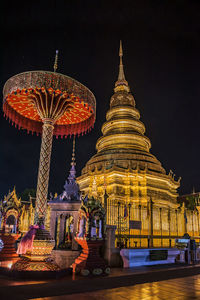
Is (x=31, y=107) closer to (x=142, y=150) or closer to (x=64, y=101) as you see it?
(x=64, y=101)

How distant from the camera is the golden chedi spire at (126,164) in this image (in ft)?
68.7

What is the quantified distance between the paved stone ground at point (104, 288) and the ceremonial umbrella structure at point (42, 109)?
3.09 ft

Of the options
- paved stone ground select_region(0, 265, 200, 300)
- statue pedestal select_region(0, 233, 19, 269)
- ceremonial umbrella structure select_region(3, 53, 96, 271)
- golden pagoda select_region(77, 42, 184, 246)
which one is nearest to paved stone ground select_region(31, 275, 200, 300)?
paved stone ground select_region(0, 265, 200, 300)

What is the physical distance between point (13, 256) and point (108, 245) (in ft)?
14.2

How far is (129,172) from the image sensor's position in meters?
21.3

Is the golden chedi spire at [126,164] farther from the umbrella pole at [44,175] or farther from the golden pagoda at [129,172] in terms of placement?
the umbrella pole at [44,175]

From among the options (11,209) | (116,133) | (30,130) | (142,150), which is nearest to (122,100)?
(116,133)

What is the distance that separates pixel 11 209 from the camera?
1157 centimetres

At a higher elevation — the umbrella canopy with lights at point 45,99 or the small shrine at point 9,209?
the umbrella canopy with lights at point 45,99

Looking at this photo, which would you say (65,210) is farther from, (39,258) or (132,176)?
(132,176)

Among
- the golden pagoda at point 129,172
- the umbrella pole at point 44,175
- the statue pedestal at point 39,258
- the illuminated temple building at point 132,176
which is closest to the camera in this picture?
the statue pedestal at point 39,258

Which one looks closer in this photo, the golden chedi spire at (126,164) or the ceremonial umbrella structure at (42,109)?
the ceremonial umbrella structure at (42,109)

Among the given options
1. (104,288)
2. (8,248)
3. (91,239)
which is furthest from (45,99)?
(104,288)

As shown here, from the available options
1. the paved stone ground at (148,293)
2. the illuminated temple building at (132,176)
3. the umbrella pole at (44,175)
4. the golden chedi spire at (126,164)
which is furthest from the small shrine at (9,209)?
the golden chedi spire at (126,164)
